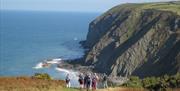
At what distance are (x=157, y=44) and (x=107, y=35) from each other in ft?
113

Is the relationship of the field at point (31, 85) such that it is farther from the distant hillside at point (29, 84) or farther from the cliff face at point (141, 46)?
the cliff face at point (141, 46)

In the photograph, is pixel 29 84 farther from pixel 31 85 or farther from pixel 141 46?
pixel 141 46

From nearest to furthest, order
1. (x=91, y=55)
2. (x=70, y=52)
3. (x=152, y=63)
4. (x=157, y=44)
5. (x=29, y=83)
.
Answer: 1. (x=29, y=83)
2. (x=152, y=63)
3. (x=157, y=44)
4. (x=91, y=55)
5. (x=70, y=52)

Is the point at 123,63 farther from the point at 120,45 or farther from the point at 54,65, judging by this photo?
the point at 54,65

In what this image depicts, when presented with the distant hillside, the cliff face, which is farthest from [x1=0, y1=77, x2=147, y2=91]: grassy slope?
the cliff face

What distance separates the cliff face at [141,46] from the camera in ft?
347

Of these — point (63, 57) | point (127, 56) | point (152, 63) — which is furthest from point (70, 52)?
point (152, 63)

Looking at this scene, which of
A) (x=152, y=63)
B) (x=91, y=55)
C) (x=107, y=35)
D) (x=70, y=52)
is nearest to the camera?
(x=152, y=63)

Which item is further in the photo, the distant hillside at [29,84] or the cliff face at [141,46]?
the cliff face at [141,46]

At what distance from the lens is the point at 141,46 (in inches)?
4715

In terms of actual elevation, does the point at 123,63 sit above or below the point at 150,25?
below

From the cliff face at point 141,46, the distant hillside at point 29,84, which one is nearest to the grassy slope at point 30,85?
the distant hillside at point 29,84

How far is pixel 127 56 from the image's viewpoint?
119 meters

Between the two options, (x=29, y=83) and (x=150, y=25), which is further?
(x=150, y=25)
